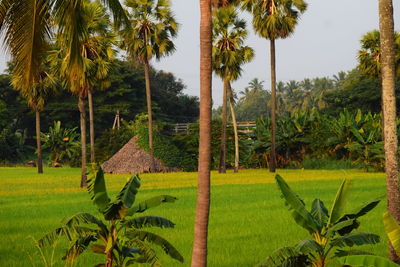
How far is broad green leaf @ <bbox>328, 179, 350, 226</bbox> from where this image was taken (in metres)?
8.59

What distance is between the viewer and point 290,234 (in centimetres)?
1409

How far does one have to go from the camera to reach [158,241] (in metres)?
8.44

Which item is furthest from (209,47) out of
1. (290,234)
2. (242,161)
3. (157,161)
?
(242,161)

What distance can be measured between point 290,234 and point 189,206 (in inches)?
258

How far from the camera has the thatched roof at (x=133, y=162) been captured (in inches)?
1737

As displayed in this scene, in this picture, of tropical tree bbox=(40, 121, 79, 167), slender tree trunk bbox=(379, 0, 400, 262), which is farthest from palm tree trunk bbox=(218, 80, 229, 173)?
slender tree trunk bbox=(379, 0, 400, 262)

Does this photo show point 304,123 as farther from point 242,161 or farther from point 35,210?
point 35,210

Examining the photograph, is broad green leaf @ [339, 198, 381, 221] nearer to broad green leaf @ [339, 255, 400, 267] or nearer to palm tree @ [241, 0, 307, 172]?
broad green leaf @ [339, 255, 400, 267]

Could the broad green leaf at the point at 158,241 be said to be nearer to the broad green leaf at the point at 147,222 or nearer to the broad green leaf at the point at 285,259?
the broad green leaf at the point at 147,222

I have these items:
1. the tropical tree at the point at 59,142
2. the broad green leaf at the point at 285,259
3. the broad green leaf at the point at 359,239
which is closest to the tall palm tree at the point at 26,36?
the broad green leaf at the point at 285,259

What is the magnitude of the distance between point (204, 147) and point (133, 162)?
3731 cm

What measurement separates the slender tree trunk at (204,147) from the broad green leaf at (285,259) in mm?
816

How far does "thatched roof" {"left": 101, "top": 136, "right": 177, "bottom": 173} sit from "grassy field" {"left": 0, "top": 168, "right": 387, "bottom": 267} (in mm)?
14096

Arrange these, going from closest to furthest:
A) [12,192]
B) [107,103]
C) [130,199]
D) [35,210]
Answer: [130,199]
[35,210]
[12,192]
[107,103]
